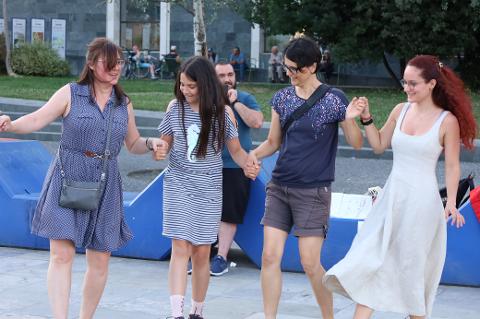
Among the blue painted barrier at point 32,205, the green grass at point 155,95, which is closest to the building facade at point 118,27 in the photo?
the green grass at point 155,95

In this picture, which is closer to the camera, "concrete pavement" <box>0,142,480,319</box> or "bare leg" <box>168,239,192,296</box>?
"bare leg" <box>168,239,192,296</box>

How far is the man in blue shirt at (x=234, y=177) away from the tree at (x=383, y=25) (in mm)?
16832

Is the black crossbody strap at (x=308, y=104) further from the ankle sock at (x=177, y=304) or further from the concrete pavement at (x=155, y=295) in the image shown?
the concrete pavement at (x=155, y=295)

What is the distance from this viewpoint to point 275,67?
33500 millimetres

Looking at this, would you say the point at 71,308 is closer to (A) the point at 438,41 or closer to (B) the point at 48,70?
(A) the point at 438,41

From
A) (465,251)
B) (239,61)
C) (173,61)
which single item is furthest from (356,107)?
(239,61)

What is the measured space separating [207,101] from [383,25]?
1975cm

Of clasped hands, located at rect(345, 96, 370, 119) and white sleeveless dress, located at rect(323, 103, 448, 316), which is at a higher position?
clasped hands, located at rect(345, 96, 370, 119)

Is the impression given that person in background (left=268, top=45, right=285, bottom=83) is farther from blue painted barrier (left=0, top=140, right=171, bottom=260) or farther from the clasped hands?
the clasped hands

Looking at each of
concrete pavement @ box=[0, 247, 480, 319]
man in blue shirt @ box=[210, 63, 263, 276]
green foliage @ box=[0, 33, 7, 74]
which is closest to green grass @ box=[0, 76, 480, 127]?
green foliage @ box=[0, 33, 7, 74]

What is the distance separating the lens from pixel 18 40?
3734cm

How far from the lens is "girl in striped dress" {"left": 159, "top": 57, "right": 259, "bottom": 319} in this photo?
543 cm

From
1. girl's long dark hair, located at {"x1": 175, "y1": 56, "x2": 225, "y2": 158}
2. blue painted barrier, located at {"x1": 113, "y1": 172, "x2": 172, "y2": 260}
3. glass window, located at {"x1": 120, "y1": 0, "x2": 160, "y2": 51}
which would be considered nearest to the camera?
girl's long dark hair, located at {"x1": 175, "y1": 56, "x2": 225, "y2": 158}

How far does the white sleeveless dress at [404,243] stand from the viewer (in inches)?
197
